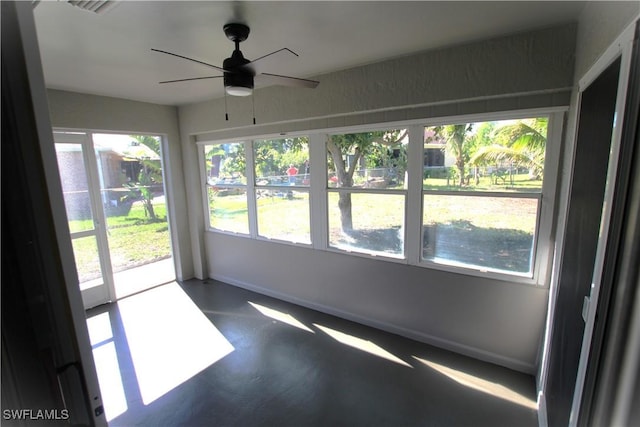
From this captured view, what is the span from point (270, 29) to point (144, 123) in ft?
9.73

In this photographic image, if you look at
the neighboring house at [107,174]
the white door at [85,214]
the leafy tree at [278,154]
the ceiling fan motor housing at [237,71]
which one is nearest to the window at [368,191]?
the leafy tree at [278,154]

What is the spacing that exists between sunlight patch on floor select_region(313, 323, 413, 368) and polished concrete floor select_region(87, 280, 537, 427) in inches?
0.4

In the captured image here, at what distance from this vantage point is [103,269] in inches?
160

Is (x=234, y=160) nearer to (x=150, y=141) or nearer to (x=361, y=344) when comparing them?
(x=150, y=141)

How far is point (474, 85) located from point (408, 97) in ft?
1.76

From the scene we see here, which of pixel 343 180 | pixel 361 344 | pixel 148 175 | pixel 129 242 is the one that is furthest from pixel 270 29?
pixel 129 242

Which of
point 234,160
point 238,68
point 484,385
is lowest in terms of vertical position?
point 484,385

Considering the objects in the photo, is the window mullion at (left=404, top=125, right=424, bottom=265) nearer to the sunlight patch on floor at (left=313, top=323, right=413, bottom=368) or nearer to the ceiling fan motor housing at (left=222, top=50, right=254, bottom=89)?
the sunlight patch on floor at (left=313, top=323, right=413, bottom=368)

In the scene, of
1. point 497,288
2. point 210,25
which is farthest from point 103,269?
point 497,288

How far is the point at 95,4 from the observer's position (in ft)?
5.37

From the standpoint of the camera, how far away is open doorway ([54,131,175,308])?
3789 mm

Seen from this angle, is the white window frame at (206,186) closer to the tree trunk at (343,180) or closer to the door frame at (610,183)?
the tree trunk at (343,180)

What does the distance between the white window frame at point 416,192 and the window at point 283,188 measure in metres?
0.06

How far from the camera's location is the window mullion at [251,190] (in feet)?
13.4
